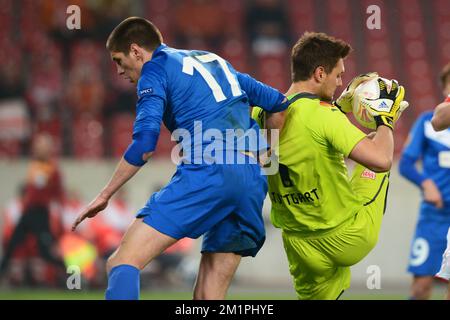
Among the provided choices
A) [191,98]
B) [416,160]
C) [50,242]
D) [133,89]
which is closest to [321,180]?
[191,98]

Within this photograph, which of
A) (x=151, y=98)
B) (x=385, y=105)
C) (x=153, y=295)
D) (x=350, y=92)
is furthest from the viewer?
(x=153, y=295)

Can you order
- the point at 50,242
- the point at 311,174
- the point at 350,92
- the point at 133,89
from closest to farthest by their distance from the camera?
the point at 311,174
the point at 350,92
the point at 50,242
the point at 133,89

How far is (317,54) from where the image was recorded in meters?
4.83

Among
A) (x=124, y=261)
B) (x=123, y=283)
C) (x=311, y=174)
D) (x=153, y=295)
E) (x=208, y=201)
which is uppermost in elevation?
(x=311, y=174)

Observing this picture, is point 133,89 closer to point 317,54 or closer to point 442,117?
point 317,54

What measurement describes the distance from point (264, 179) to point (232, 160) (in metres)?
0.24

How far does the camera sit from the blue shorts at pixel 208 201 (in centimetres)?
430

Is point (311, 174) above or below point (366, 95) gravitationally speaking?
below

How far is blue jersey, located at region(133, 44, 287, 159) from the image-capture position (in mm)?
4359

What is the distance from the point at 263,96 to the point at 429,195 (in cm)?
281

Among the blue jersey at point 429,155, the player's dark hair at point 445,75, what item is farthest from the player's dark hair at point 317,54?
the blue jersey at point 429,155

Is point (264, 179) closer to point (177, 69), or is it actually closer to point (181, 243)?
point (177, 69)

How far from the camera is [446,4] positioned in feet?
48.9

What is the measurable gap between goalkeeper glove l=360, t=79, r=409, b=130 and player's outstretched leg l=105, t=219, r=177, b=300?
1338 millimetres
